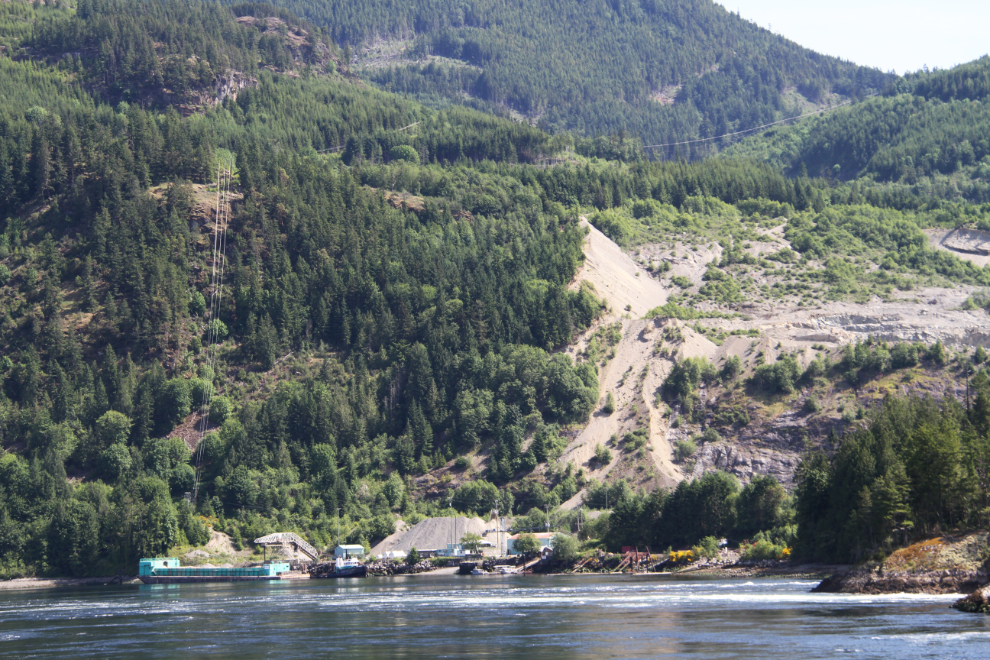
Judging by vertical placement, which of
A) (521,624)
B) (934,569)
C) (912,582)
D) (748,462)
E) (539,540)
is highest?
(748,462)

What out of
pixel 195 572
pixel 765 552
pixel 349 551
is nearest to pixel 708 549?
pixel 765 552

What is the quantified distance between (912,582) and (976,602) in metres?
15.2

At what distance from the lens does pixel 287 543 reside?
192m

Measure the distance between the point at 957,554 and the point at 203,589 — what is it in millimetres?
103206

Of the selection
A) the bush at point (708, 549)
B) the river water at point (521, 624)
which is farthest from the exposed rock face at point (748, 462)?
the river water at point (521, 624)

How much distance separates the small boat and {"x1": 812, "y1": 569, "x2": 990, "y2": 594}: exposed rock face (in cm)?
9068

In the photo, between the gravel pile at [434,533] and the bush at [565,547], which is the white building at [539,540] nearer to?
the bush at [565,547]

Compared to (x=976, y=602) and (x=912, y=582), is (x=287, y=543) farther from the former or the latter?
(x=976, y=602)

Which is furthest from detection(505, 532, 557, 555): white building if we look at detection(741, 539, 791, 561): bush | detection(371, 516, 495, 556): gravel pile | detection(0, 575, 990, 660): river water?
detection(0, 575, 990, 660): river water

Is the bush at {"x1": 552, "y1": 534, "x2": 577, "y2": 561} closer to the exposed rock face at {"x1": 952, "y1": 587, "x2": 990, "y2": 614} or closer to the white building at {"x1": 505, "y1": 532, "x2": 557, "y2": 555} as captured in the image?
the white building at {"x1": 505, "y1": 532, "x2": 557, "y2": 555}

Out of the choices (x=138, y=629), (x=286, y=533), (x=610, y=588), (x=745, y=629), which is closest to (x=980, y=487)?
(x=745, y=629)

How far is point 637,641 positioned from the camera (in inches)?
3211

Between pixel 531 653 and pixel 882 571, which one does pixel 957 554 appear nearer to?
pixel 882 571

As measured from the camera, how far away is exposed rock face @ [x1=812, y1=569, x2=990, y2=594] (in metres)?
95.5
